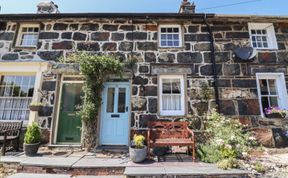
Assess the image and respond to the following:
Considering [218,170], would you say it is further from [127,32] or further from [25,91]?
[25,91]

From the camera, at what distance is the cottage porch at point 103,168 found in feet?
13.7

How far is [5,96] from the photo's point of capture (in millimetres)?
6910

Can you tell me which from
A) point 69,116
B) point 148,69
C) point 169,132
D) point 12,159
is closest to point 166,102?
point 169,132

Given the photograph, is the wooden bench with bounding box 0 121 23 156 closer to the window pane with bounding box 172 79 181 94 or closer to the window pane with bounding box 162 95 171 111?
the window pane with bounding box 162 95 171 111

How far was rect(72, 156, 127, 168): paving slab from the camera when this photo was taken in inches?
182

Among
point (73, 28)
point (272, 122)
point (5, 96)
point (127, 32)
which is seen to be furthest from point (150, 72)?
point (5, 96)

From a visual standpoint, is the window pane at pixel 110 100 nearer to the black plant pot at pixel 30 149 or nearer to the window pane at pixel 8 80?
the black plant pot at pixel 30 149

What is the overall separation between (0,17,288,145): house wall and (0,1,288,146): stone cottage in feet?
0.12

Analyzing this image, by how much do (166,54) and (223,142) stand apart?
3731 mm

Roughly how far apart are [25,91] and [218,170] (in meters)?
7.16

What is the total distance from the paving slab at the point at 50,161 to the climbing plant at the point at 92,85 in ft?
2.85

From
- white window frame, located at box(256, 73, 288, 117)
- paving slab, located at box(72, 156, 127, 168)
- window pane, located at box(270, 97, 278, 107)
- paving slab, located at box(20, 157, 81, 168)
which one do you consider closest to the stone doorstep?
paving slab, located at box(72, 156, 127, 168)

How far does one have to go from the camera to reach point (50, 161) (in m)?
4.89

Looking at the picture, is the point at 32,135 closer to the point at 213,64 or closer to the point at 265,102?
the point at 213,64
